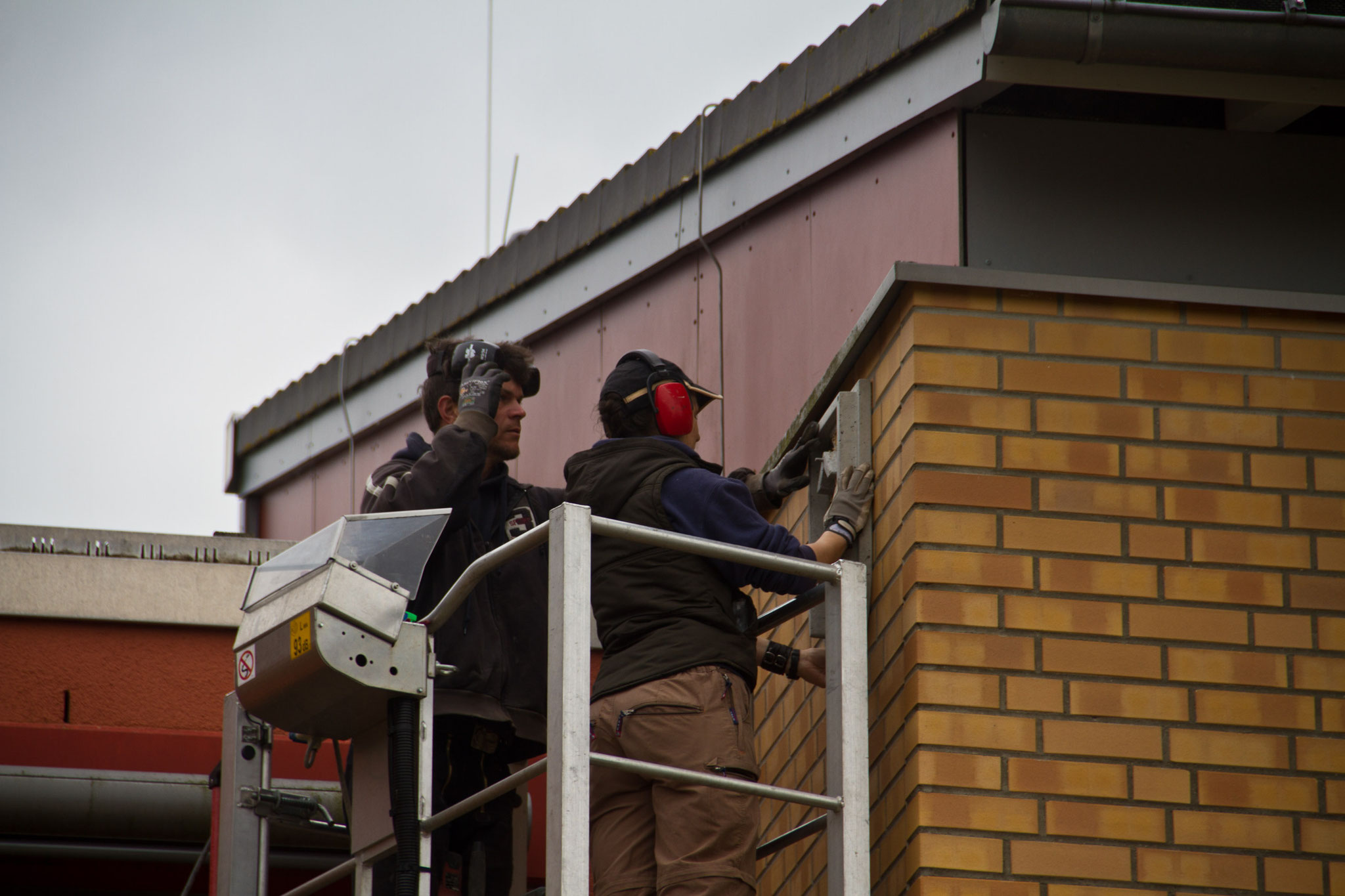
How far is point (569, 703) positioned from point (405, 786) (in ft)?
2.42

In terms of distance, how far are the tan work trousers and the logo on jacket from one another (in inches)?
40.6

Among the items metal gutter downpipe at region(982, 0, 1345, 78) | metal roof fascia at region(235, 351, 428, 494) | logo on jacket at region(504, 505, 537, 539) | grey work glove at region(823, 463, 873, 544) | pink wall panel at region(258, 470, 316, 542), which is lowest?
grey work glove at region(823, 463, 873, 544)

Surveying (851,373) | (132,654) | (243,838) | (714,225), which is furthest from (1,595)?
(851,373)

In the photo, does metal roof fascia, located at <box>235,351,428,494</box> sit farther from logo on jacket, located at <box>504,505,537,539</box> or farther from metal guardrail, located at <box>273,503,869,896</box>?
metal guardrail, located at <box>273,503,869,896</box>

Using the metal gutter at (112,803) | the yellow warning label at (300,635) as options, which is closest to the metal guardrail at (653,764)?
the yellow warning label at (300,635)

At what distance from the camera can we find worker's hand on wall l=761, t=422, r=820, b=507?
5.60 m

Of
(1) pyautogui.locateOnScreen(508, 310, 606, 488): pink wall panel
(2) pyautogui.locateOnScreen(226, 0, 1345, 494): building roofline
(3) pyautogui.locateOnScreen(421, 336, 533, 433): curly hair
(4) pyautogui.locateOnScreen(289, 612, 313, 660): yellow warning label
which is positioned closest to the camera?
(4) pyautogui.locateOnScreen(289, 612, 313, 660): yellow warning label

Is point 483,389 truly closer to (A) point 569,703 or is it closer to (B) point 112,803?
(A) point 569,703

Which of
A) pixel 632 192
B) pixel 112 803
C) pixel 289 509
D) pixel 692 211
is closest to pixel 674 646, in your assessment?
pixel 112 803

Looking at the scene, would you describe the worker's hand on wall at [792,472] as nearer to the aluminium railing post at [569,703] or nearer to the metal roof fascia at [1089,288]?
the metal roof fascia at [1089,288]

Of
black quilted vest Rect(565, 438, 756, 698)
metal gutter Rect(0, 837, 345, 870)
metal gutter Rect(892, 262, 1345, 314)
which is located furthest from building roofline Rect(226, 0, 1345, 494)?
metal gutter Rect(0, 837, 345, 870)

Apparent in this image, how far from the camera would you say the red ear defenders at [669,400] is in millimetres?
5145

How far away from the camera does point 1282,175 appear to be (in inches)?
212

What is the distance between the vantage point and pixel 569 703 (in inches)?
158
